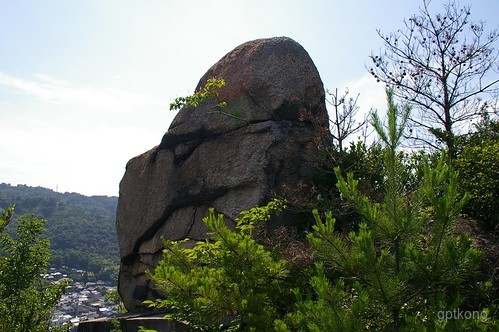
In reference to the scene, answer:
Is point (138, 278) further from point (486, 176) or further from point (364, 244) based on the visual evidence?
point (364, 244)

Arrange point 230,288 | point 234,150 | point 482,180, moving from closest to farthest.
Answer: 1. point 230,288
2. point 482,180
3. point 234,150

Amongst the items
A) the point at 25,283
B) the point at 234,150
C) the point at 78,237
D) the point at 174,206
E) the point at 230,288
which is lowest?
the point at 78,237

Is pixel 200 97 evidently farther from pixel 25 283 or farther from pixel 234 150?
pixel 25 283

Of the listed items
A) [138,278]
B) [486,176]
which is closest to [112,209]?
[138,278]

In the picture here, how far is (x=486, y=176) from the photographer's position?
6102 millimetres

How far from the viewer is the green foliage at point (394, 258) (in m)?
2.99

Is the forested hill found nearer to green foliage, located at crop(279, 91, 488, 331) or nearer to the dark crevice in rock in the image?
the dark crevice in rock

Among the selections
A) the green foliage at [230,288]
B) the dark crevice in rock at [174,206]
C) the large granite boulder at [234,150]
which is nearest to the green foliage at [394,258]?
the green foliage at [230,288]

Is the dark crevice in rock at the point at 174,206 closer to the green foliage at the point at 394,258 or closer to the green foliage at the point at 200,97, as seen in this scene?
the green foliage at the point at 200,97

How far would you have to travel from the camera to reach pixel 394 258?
10.8 feet

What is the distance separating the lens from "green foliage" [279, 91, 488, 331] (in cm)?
299

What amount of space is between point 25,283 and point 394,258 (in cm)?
578

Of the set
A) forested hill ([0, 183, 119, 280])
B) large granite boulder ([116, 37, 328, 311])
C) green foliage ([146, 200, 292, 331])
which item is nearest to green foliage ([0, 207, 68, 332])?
large granite boulder ([116, 37, 328, 311])

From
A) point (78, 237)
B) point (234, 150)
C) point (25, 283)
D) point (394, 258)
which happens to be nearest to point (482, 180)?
point (394, 258)
